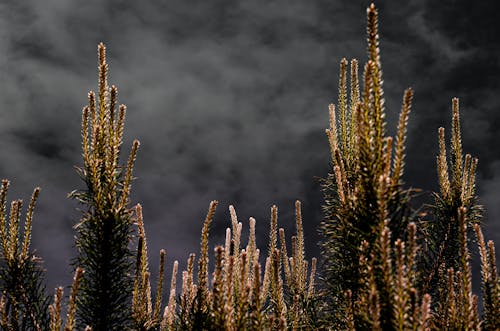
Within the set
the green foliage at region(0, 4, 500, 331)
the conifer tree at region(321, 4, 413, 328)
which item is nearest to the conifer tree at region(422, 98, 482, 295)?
the green foliage at region(0, 4, 500, 331)

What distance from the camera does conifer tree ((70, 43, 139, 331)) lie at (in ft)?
13.8

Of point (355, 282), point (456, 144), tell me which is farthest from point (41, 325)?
point (456, 144)

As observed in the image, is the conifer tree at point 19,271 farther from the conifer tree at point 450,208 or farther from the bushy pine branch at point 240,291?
the conifer tree at point 450,208

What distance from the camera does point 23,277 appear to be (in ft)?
13.9

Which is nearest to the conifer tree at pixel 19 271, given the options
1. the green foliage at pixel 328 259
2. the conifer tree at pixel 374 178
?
the green foliage at pixel 328 259

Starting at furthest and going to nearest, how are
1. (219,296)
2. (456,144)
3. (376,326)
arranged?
(456,144) < (219,296) < (376,326)

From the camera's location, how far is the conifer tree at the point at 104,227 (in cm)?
419

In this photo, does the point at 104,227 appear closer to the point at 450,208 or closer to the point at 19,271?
the point at 19,271

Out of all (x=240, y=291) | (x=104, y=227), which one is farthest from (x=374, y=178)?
(x=104, y=227)

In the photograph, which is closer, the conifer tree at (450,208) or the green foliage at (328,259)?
the green foliage at (328,259)

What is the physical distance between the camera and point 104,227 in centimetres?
419

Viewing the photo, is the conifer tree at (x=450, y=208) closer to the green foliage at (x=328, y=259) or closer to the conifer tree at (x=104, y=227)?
the green foliage at (x=328, y=259)

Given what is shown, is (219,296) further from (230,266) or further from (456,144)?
(456,144)

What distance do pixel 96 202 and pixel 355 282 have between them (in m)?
2.18
